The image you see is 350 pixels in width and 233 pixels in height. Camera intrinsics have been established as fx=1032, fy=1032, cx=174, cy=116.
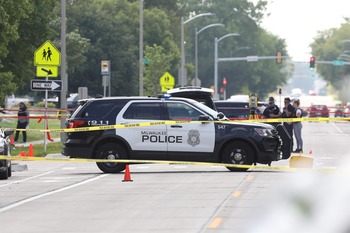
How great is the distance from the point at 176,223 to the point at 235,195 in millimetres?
4207

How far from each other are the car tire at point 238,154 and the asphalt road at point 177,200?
0.29 metres

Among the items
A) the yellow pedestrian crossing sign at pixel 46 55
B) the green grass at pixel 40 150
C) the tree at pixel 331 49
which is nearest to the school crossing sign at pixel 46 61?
the yellow pedestrian crossing sign at pixel 46 55

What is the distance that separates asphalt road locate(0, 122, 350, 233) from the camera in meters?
3.75

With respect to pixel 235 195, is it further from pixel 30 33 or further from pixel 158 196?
pixel 30 33

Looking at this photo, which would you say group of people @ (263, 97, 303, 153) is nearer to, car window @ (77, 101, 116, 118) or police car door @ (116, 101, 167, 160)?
police car door @ (116, 101, 167, 160)

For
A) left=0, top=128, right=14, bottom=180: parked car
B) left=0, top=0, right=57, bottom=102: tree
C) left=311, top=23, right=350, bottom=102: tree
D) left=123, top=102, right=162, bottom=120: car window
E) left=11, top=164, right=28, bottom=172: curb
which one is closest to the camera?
left=0, top=128, right=14, bottom=180: parked car

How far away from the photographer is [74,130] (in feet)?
73.5

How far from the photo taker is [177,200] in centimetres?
1563

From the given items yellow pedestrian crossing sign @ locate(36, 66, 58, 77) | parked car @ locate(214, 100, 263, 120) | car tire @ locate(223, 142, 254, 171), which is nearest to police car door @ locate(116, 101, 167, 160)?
car tire @ locate(223, 142, 254, 171)

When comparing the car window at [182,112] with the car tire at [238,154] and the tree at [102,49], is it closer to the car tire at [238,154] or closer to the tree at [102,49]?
the car tire at [238,154]

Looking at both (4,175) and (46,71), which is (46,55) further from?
(4,175)

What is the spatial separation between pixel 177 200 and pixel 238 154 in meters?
6.90

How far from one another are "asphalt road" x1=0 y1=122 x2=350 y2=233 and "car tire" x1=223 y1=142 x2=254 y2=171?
0.95 feet

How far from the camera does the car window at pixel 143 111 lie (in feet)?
74.4
